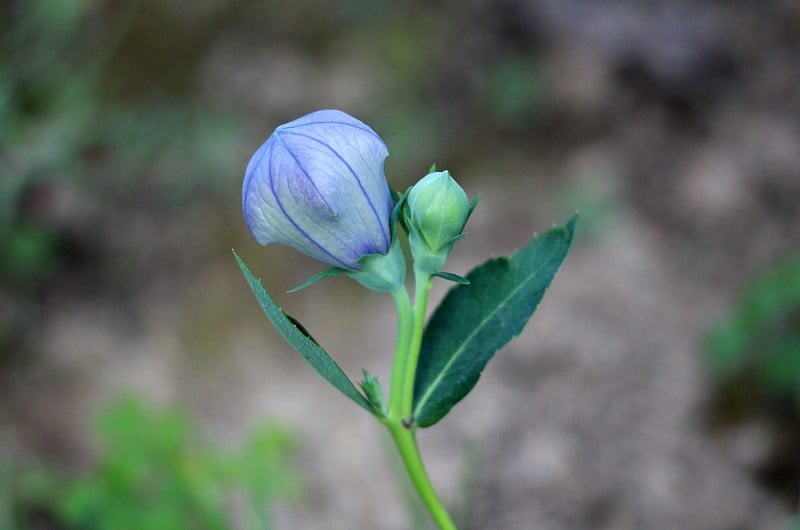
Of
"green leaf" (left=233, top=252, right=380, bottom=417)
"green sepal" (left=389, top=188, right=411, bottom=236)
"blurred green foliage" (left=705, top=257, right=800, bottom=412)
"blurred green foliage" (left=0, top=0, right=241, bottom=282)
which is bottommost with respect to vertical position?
"blurred green foliage" (left=705, top=257, right=800, bottom=412)

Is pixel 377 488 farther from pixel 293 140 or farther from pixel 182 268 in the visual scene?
pixel 293 140

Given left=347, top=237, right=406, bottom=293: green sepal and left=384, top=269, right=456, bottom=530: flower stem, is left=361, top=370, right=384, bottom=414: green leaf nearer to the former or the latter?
left=384, top=269, right=456, bottom=530: flower stem

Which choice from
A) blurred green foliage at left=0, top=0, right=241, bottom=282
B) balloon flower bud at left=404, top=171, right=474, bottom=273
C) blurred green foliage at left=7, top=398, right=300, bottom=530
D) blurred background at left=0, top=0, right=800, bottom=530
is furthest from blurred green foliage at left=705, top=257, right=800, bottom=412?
blurred green foliage at left=0, top=0, right=241, bottom=282

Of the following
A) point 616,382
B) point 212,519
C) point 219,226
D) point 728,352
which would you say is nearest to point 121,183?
point 219,226

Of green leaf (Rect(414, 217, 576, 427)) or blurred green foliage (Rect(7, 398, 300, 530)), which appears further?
blurred green foliage (Rect(7, 398, 300, 530))

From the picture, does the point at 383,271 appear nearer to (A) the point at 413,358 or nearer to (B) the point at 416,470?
(A) the point at 413,358

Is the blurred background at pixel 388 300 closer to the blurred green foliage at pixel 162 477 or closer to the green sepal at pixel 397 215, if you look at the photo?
the blurred green foliage at pixel 162 477
